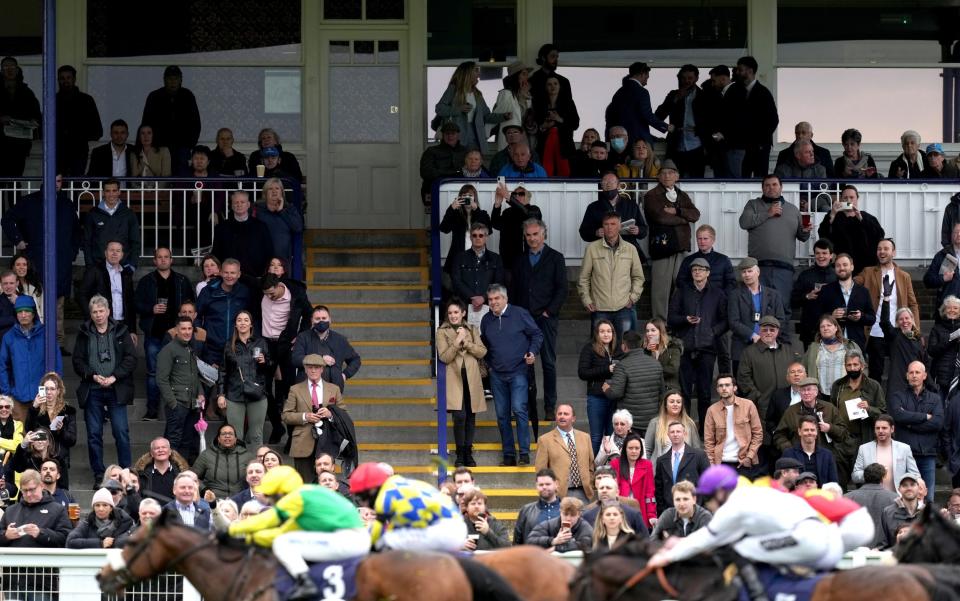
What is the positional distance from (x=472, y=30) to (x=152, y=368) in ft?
20.4

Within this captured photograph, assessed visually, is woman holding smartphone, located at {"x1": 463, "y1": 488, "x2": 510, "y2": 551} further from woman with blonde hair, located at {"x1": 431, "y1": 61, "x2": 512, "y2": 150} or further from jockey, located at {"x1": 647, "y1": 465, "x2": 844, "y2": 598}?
woman with blonde hair, located at {"x1": 431, "y1": 61, "x2": 512, "y2": 150}

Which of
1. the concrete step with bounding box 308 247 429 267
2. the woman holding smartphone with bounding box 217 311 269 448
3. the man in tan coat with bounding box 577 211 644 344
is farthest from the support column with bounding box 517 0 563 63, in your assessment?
the woman holding smartphone with bounding box 217 311 269 448

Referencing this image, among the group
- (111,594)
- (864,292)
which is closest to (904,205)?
(864,292)

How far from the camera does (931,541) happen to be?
43.8 ft

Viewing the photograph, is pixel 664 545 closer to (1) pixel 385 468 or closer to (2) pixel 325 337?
(1) pixel 385 468

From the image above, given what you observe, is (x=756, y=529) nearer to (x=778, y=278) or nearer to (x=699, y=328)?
(x=699, y=328)

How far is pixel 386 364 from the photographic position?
20234 millimetres

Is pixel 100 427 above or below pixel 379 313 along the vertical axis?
below

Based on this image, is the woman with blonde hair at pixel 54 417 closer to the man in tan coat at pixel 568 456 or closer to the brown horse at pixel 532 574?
the man in tan coat at pixel 568 456

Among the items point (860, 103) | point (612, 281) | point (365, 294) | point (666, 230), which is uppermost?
point (860, 103)

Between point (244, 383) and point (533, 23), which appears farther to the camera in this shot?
point (533, 23)

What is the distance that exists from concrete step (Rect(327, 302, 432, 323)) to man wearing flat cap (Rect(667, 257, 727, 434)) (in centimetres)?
298

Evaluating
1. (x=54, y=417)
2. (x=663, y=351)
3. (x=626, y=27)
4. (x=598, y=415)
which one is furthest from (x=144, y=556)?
(x=626, y=27)

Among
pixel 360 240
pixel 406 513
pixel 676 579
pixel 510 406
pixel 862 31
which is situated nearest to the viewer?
pixel 676 579
